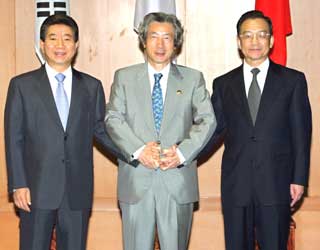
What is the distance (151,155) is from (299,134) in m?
0.75

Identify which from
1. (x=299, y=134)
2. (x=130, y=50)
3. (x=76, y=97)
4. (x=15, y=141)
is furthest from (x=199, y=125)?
(x=130, y=50)

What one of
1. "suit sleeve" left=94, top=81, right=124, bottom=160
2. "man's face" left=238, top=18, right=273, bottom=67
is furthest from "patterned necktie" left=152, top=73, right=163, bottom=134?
"man's face" left=238, top=18, right=273, bottom=67

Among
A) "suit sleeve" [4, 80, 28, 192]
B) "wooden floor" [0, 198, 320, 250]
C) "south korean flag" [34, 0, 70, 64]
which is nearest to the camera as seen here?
"suit sleeve" [4, 80, 28, 192]

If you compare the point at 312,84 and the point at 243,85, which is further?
the point at 312,84

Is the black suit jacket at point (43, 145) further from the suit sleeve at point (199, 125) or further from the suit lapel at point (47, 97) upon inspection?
the suit sleeve at point (199, 125)

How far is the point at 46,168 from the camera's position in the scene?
10.9 feet

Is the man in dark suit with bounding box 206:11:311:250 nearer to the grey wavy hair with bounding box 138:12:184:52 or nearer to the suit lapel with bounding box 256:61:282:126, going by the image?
the suit lapel with bounding box 256:61:282:126

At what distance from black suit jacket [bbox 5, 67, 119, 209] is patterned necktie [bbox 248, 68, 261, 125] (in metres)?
0.84

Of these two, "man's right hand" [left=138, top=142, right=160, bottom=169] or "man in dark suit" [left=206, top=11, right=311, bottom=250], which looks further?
"man in dark suit" [left=206, top=11, right=311, bottom=250]

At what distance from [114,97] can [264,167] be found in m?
0.83

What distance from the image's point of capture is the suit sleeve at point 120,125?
333cm

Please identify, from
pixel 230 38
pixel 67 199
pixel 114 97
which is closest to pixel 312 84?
pixel 230 38

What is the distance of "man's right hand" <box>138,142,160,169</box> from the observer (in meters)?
3.30

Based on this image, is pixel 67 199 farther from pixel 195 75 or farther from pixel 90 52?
pixel 90 52
